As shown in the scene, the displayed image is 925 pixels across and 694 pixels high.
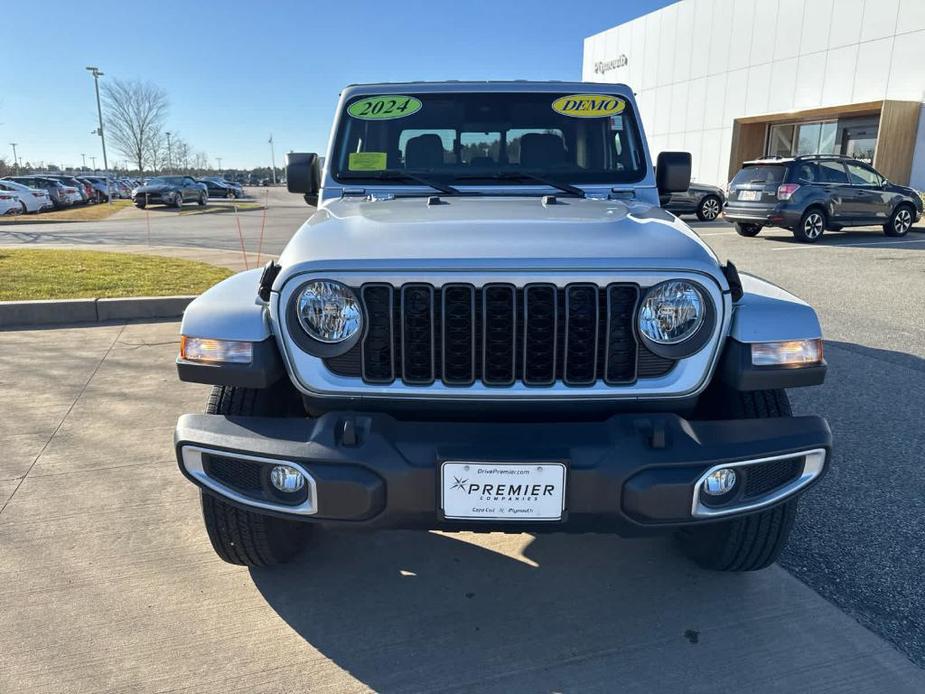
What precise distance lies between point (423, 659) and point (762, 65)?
28560 millimetres

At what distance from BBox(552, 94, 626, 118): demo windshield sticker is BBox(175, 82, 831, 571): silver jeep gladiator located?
1350 millimetres

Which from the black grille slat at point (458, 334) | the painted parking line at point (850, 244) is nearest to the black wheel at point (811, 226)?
the painted parking line at point (850, 244)

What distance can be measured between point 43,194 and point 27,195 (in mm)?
1496

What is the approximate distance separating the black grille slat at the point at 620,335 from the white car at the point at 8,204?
89.0 feet

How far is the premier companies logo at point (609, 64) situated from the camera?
34.3m

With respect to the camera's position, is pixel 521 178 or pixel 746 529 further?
pixel 521 178

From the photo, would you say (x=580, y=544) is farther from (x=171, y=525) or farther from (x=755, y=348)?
(x=171, y=525)

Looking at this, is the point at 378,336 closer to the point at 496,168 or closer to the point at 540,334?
the point at 540,334

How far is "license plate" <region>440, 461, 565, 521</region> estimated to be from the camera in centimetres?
198

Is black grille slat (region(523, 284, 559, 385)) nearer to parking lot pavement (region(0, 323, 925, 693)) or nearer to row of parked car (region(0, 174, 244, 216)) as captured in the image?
parking lot pavement (region(0, 323, 925, 693))

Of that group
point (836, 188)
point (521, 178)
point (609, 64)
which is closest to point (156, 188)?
point (609, 64)

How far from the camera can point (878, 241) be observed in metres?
14.3

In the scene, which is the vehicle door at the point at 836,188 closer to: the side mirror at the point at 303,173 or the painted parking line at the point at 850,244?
the painted parking line at the point at 850,244

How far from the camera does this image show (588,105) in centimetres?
363
